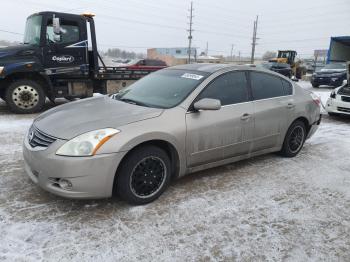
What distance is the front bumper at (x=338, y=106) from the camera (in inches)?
333

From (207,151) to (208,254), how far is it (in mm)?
1439

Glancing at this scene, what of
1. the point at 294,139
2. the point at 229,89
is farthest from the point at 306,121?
the point at 229,89

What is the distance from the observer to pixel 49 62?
27.0 feet

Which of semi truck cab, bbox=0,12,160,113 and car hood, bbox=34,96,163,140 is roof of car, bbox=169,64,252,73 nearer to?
car hood, bbox=34,96,163,140

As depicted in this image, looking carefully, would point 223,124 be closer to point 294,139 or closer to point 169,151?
point 169,151

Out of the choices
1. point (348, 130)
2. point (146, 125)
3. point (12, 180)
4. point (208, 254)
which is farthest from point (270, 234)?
point (348, 130)

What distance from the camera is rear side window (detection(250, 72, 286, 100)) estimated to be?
4.43m

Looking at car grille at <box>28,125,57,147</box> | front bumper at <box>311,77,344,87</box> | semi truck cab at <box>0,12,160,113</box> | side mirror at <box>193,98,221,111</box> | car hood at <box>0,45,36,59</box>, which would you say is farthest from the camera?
front bumper at <box>311,77,344,87</box>

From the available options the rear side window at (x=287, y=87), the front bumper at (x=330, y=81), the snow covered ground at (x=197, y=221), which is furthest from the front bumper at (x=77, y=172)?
the front bumper at (x=330, y=81)

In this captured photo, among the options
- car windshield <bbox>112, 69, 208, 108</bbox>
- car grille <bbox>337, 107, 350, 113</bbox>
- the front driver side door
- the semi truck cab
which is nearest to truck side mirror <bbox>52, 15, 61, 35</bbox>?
the semi truck cab

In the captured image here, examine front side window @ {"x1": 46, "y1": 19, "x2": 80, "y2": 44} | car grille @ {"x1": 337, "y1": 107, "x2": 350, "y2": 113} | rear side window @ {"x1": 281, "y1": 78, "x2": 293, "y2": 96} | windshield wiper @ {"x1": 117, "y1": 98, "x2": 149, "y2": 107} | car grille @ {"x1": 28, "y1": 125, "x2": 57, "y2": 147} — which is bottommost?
car grille @ {"x1": 337, "y1": 107, "x2": 350, "y2": 113}

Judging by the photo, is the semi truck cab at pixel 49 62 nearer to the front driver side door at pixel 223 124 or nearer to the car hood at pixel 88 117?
the car hood at pixel 88 117

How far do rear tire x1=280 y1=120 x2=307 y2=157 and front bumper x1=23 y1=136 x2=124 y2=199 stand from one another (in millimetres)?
2995

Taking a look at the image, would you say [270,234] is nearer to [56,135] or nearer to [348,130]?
[56,135]
